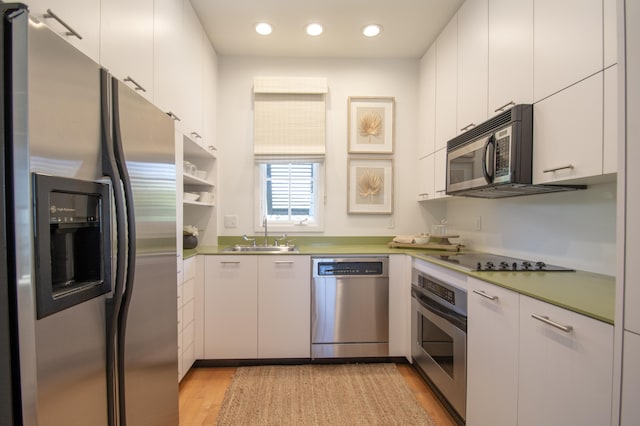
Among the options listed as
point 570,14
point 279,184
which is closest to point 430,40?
point 570,14

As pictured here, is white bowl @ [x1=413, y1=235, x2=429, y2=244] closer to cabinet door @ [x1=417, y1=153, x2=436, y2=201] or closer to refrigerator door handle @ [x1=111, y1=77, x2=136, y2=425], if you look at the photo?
cabinet door @ [x1=417, y1=153, x2=436, y2=201]

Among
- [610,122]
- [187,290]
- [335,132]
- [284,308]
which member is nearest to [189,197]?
[187,290]

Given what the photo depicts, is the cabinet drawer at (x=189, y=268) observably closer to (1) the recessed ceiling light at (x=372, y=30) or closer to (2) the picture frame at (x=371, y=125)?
(2) the picture frame at (x=371, y=125)

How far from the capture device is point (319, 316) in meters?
2.30

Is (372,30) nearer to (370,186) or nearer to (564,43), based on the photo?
(370,186)

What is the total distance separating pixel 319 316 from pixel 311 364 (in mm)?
406

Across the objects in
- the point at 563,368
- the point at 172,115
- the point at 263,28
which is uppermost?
the point at 263,28

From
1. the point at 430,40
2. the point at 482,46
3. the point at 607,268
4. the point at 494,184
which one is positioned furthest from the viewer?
the point at 430,40

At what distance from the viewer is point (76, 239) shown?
0.82m

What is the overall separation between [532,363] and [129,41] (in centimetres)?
219

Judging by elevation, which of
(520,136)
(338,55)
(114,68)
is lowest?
(520,136)

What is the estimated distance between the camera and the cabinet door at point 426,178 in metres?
2.55

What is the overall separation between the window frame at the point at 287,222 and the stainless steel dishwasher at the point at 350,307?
2.12ft

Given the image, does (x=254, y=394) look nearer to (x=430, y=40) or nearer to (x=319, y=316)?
(x=319, y=316)
